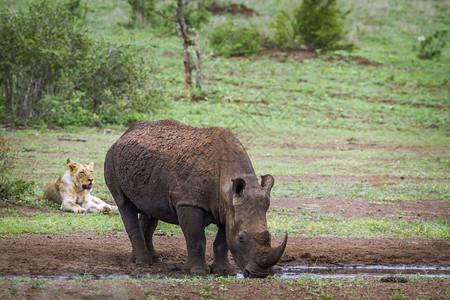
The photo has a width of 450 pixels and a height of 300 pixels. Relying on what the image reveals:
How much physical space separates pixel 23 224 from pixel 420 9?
40883 millimetres

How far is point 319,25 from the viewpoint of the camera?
1394 inches

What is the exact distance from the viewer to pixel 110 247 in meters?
9.99

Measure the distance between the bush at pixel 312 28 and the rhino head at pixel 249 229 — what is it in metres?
28.2

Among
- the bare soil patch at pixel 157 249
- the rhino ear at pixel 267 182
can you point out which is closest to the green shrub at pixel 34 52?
the bare soil patch at pixel 157 249

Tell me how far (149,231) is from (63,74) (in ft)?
47.3

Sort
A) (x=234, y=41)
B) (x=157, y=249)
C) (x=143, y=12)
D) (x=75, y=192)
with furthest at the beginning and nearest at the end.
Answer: (x=143, y=12) → (x=234, y=41) → (x=75, y=192) → (x=157, y=249)

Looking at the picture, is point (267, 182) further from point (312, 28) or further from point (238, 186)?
point (312, 28)

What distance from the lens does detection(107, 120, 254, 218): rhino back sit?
28.3 ft

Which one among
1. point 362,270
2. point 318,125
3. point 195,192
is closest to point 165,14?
point 318,125

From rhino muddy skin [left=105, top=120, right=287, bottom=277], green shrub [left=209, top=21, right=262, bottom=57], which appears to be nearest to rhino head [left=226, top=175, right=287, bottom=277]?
rhino muddy skin [left=105, top=120, right=287, bottom=277]

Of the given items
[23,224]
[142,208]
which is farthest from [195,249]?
[23,224]

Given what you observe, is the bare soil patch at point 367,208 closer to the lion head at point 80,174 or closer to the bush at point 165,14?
the lion head at point 80,174

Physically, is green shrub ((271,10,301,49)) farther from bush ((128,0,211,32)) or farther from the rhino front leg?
the rhino front leg

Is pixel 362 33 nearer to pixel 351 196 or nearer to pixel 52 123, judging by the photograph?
pixel 52 123
